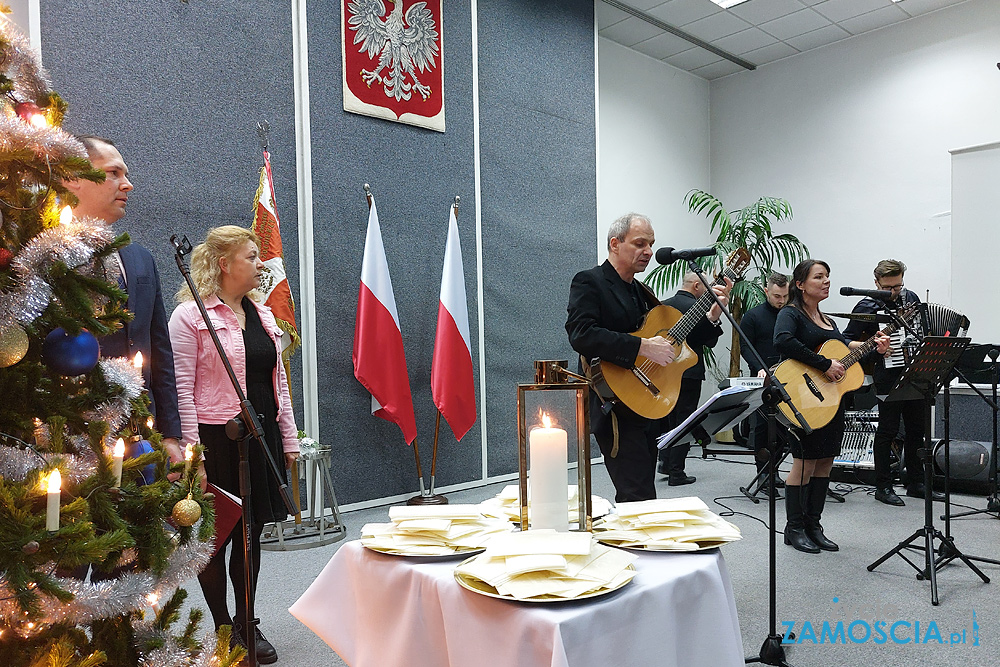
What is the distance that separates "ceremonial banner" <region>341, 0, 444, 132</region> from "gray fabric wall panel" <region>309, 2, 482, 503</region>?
7cm

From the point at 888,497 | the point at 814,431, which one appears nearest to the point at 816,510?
the point at 814,431

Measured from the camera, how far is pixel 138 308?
5.69 feet

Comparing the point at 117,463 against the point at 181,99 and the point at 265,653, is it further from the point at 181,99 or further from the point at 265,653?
the point at 181,99

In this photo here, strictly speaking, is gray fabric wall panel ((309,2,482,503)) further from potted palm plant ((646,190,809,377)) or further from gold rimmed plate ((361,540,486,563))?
gold rimmed plate ((361,540,486,563))

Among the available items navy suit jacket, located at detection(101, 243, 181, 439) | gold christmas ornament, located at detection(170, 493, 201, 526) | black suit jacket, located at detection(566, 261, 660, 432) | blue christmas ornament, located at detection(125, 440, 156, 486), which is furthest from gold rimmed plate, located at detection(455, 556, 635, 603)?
black suit jacket, located at detection(566, 261, 660, 432)

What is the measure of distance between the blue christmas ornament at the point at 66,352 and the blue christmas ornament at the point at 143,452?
0.67ft

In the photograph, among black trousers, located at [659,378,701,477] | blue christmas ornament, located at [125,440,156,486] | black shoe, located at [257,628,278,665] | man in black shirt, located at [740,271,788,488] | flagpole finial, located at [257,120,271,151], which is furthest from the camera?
black trousers, located at [659,378,701,477]

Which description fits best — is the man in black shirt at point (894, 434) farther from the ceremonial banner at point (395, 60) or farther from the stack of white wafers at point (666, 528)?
the stack of white wafers at point (666, 528)

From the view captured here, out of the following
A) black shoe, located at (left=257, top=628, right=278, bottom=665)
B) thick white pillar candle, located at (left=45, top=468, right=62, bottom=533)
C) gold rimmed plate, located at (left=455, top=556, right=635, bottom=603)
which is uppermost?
thick white pillar candle, located at (left=45, top=468, right=62, bottom=533)

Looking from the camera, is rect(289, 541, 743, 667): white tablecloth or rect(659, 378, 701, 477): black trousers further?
rect(659, 378, 701, 477): black trousers

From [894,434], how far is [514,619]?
13.6ft

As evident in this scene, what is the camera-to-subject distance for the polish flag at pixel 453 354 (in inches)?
165

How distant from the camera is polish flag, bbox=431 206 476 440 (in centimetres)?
420

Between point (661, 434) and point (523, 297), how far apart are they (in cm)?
253
